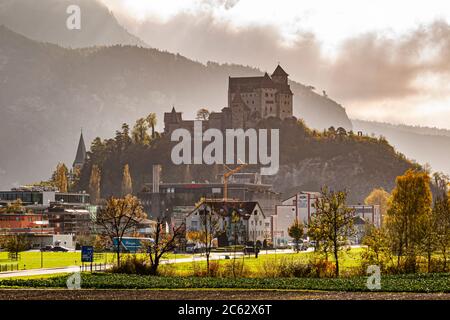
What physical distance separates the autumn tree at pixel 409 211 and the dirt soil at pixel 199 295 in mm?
28047

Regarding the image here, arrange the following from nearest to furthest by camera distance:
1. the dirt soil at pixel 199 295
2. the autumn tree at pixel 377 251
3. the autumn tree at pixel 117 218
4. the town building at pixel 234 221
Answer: the dirt soil at pixel 199 295
the autumn tree at pixel 377 251
the autumn tree at pixel 117 218
the town building at pixel 234 221

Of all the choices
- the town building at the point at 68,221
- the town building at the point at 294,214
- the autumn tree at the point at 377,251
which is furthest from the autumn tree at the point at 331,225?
the town building at the point at 68,221

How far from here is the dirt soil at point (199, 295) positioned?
145ft

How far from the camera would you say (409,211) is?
86062 millimetres

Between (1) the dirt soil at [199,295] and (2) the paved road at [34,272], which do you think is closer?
(1) the dirt soil at [199,295]

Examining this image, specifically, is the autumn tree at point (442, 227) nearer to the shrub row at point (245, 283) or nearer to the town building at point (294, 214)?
the shrub row at point (245, 283)

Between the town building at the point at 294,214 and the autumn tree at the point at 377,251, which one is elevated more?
the town building at the point at 294,214

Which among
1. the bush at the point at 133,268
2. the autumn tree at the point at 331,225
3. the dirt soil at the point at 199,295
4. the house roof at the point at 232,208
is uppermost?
the house roof at the point at 232,208

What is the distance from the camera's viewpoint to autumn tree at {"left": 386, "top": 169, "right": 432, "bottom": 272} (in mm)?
78375

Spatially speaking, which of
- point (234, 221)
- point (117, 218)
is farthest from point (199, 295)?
point (234, 221)

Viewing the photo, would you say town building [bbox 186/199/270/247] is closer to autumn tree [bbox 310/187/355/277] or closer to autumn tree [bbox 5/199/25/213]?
autumn tree [bbox 5/199/25/213]

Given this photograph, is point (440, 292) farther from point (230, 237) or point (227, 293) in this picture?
point (230, 237)
